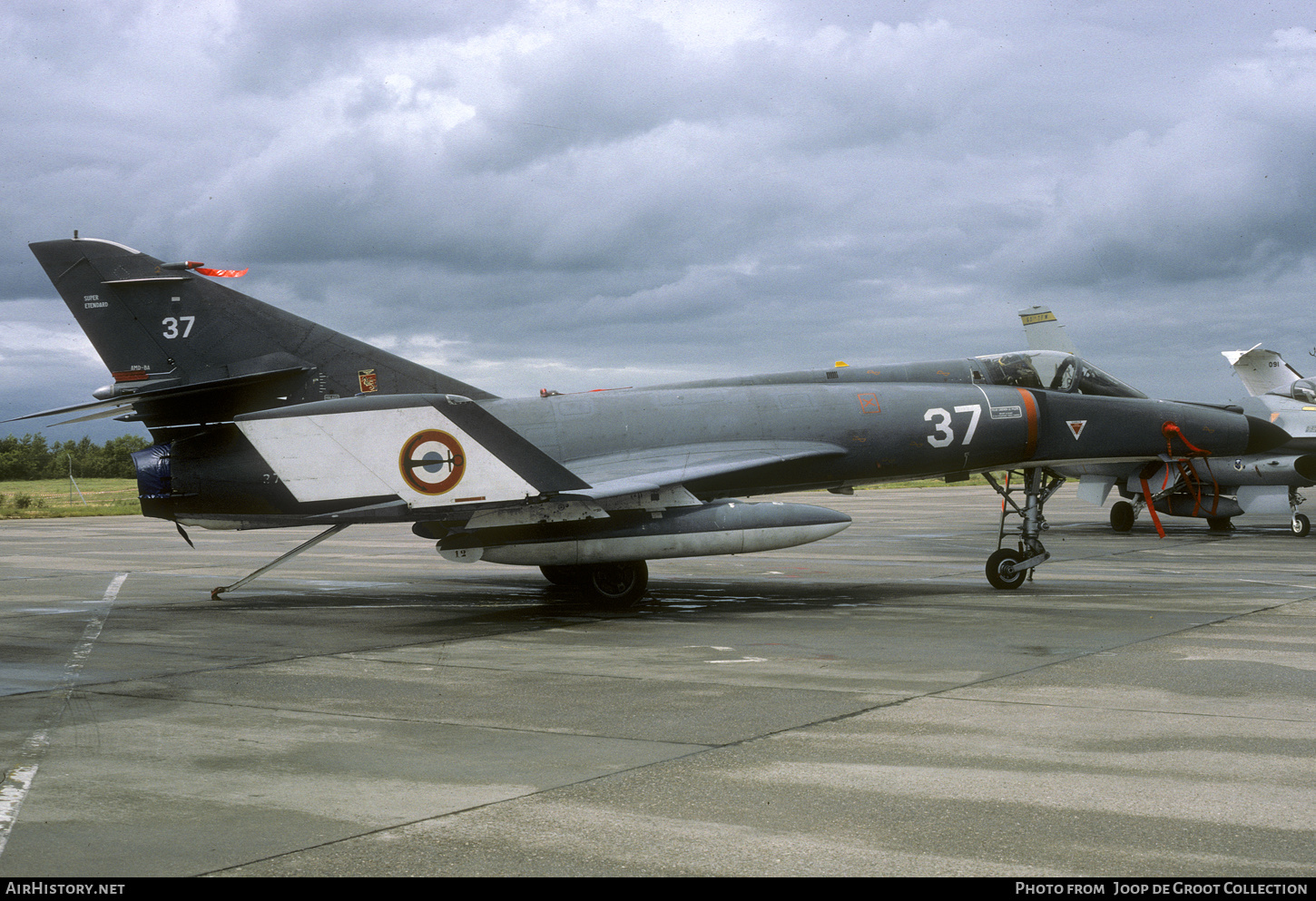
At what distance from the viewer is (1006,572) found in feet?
48.4

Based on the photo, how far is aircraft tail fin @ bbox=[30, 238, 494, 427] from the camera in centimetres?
1380

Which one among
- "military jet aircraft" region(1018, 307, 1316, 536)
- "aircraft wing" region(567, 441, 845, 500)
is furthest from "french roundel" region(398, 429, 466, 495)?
"military jet aircraft" region(1018, 307, 1316, 536)

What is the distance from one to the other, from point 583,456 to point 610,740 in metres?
7.70

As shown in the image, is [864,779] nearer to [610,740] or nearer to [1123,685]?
[610,740]

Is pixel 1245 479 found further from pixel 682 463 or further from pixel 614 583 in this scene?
pixel 614 583

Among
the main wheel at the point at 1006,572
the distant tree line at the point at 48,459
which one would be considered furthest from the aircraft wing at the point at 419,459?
the distant tree line at the point at 48,459

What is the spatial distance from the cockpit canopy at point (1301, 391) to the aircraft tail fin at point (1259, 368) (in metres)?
2.83

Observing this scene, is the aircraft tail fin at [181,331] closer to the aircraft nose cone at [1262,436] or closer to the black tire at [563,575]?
the black tire at [563,575]

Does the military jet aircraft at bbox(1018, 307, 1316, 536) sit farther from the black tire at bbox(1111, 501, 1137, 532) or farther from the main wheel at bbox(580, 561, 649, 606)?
the main wheel at bbox(580, 561, 649, 606)

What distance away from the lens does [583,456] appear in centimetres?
1423

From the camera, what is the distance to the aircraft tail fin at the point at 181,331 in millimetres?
13805

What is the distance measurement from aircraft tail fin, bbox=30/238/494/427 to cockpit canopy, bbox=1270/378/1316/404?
21.1m
